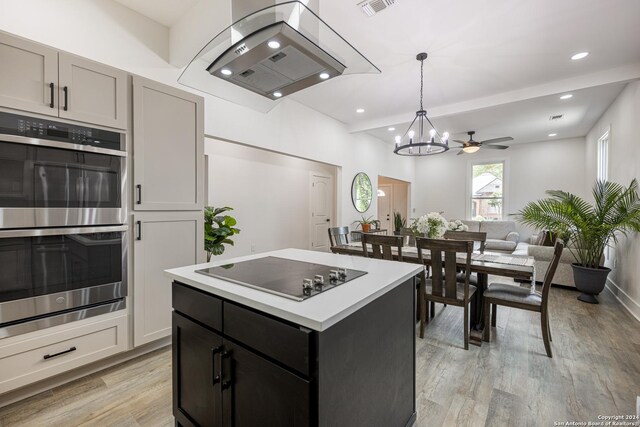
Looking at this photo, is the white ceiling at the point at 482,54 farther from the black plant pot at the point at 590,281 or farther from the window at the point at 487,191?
the window at the point at 487,191

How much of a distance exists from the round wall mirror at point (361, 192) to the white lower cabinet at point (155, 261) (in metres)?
3.97

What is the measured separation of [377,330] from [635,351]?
112 inches

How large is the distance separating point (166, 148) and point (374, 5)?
2.13 metres

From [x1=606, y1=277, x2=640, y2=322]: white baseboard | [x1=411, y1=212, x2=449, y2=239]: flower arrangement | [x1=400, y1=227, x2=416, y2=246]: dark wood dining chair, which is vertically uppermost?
[x1=411, y1=212, x2=449, y2=239]: flower arrangement

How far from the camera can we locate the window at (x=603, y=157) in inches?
187

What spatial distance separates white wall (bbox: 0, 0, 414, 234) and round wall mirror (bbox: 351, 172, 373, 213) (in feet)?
0.58

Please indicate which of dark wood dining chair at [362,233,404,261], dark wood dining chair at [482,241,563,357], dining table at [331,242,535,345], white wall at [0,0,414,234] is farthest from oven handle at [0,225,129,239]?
dark wood dining chair at [482,241,563,357]

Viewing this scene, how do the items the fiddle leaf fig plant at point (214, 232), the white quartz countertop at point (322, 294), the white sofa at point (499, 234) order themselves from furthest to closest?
the white sofa at point (499, 234), the fiddle leaf fig plant at point (214, 232), the white quartz countertop at point (322, 294)

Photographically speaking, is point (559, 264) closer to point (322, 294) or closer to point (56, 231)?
point (322, 294)

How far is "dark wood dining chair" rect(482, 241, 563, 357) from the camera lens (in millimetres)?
2336

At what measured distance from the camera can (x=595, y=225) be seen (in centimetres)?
363

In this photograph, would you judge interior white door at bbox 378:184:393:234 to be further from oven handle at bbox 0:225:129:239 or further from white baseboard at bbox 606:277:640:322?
oven handle at bbox 0:225:129:239

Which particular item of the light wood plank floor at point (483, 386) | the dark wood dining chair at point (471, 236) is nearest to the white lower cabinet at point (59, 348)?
the light wood plank floor at point (483, 386)

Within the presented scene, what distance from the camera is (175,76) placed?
9.65 ft
